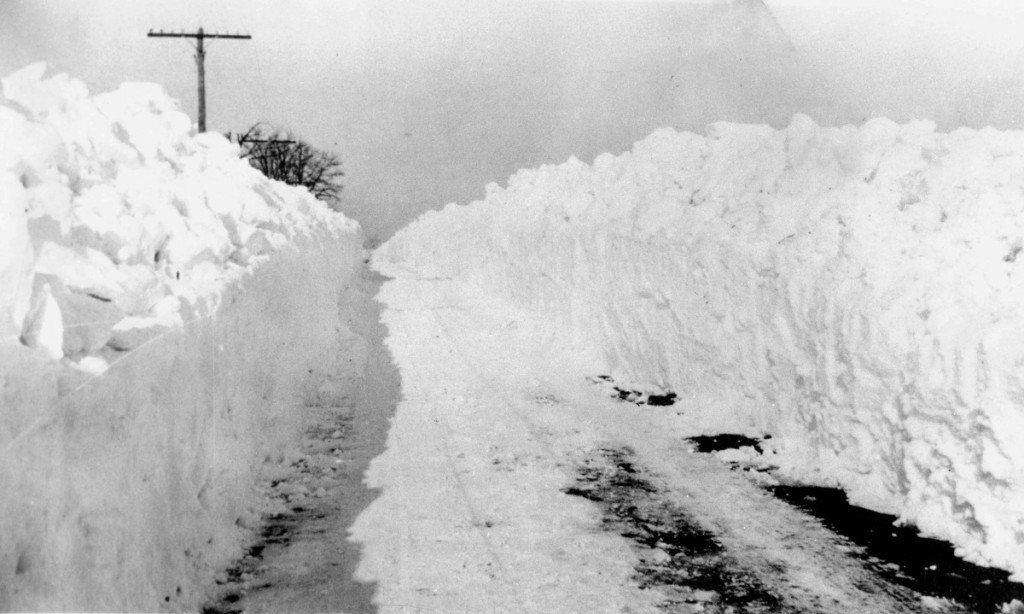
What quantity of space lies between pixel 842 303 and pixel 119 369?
6.61 metres

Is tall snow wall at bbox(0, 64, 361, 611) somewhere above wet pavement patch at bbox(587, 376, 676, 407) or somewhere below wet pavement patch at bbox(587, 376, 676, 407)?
above

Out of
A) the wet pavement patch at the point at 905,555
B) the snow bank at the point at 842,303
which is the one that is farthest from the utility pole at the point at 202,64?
the wet pavement patch at the point at 905,555

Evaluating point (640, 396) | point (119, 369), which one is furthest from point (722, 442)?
point (119, 369)

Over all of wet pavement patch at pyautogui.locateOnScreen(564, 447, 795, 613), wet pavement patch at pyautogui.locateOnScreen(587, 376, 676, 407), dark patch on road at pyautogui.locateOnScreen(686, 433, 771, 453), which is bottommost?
wet pavement patch at pyautogui.locateOnScreen(587, 376, 676, 407)

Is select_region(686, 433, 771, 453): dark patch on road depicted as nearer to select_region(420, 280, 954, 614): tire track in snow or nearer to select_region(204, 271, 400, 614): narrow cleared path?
select_region(420, 280, 954, 614): tire track in snow

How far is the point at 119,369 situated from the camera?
4.18m

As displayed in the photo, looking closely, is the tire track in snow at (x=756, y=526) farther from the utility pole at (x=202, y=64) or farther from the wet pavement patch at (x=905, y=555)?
the utility pole at (x=202, y=64)

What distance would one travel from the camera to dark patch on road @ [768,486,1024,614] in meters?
5.15

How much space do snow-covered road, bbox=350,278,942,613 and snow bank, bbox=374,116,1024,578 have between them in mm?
942

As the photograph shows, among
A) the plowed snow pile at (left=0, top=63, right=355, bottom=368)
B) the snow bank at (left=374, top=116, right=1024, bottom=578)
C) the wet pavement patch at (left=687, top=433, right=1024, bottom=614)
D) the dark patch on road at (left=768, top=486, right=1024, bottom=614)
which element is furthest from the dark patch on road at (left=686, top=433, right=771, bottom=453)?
the plowed snow pile at (left=0, top=63, right=355, bottom=368)

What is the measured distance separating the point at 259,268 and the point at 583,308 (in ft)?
24.3

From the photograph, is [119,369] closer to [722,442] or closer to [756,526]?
[756,526]

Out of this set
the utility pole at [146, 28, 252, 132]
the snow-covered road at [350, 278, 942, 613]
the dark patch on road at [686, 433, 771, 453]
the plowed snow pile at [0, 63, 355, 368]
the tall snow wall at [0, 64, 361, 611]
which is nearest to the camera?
the tall snow wall at [0, 64, 361, 611]

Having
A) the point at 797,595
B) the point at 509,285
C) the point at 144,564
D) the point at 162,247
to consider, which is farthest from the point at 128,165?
the point at 509,285
